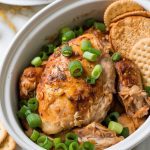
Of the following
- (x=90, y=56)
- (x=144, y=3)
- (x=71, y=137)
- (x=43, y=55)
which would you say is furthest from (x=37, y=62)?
(x=144, y=3)

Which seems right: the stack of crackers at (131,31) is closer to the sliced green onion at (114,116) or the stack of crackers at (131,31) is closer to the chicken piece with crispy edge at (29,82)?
the sliced green onion at (114,116)

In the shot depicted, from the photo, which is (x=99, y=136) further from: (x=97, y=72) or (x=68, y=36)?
(x=68, y=36)

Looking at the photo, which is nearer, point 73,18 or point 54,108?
point 54,108

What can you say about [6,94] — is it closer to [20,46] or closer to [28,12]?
[20,46]

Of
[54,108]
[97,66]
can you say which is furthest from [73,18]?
[54,108]

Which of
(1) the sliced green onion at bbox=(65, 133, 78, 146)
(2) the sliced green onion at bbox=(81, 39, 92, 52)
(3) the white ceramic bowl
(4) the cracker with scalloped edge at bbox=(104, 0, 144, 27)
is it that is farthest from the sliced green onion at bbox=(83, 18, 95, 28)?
(1) the sliced green onion at bbox=(65, 133, 78, 146)

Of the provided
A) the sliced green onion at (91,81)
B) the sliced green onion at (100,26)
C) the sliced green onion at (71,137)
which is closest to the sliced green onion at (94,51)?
the sliced green onion at (91,81)
